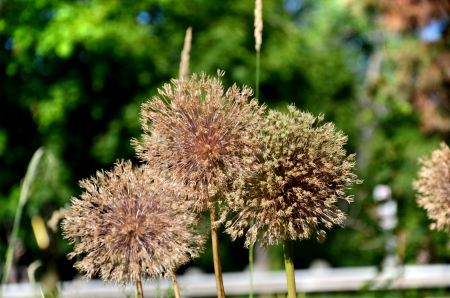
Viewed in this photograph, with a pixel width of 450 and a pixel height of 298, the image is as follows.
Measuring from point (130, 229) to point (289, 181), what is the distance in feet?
2.03

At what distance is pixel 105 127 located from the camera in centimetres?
2142

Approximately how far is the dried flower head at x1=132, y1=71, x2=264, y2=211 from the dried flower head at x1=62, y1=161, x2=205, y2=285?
0.31ft

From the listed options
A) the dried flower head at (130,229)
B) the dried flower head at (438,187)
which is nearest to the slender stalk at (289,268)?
the dried flower head at (130,229)

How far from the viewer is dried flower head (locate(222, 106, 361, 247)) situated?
2.40 m

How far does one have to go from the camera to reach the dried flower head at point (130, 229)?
7.85ft

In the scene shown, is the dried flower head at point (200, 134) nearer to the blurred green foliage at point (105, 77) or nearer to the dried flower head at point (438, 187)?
the dried flower head at point (438, 187)

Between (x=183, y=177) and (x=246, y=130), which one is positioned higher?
(x=246, y=130)

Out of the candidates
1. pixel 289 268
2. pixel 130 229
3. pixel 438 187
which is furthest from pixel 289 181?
pixel 438 187

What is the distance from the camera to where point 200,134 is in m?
2.55

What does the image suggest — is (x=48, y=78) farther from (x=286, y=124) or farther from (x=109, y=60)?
(x=286, y=124)

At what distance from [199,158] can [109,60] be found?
59.5 feet

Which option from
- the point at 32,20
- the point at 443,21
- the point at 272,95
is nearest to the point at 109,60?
the point at 32,20

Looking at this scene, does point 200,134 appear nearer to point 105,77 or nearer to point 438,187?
point 438,187

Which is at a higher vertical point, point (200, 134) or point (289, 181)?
point (200, 134)
